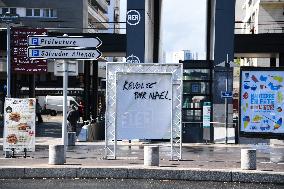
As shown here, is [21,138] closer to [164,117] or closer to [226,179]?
[164,117]

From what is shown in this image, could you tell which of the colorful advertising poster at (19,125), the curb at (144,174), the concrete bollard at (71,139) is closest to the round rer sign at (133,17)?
the concrete bollard at (71,139)

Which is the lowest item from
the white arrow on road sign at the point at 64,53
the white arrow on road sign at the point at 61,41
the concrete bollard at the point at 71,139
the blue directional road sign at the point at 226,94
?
the concrete bollard at the point at 71,139

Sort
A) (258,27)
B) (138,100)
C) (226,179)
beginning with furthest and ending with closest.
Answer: (258,27)
(138,100)
(226,179)

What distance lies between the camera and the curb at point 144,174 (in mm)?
14586

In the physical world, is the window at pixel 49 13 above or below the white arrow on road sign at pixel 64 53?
above

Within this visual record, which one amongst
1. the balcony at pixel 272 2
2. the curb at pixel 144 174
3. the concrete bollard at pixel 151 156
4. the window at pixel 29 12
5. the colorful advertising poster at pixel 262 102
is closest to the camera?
the curb at pixel 144 174

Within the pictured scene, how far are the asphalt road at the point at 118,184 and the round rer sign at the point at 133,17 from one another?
1393 cm

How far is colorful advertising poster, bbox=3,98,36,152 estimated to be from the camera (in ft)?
56.4

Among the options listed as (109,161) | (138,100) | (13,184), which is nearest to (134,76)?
(138,100)

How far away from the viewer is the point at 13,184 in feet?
45.1

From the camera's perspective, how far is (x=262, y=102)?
58.5ft

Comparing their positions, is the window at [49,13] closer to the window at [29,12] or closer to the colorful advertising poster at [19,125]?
the window at [29,12]

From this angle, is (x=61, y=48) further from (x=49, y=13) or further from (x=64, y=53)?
(x=49, y=13)

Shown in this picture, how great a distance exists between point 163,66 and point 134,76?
0.92 metres
